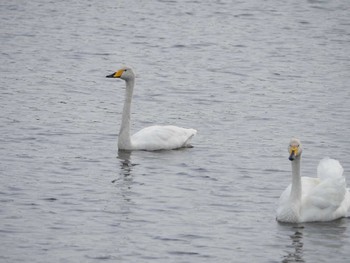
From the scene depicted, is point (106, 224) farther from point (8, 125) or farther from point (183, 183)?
point (8, 125)

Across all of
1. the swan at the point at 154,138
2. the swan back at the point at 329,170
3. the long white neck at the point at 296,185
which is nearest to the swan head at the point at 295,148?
the long white neck at the point at 296,185

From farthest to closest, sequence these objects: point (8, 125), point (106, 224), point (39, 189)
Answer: point (8, 125), point (39, 189), point (106, 224)

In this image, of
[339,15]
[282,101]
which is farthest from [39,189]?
[339,15]

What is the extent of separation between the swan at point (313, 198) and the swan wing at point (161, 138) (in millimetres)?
3790

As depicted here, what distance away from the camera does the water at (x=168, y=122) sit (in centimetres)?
1122

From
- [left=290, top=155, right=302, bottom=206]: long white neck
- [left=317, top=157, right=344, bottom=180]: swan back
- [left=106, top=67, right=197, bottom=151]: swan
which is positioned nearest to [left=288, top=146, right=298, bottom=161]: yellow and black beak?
[left=290, top=155, right=302, bottom=206]: long white neck

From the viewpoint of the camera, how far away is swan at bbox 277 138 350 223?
39.1ft

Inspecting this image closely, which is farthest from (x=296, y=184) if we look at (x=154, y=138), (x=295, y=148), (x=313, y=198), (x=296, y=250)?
(x=154, y=138)

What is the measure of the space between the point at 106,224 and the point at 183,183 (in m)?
2.24

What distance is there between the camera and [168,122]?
17.7 m

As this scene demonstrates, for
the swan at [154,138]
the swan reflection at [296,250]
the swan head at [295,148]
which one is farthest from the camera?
the swan at [154,138]

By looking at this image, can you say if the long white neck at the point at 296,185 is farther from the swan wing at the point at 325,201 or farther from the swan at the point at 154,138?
the swan at the point at 154,138

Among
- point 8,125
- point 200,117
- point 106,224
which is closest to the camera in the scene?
point 106,224

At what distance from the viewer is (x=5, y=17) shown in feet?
95.0
